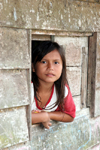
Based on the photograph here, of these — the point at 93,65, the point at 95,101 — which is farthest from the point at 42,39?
the point at 95,101

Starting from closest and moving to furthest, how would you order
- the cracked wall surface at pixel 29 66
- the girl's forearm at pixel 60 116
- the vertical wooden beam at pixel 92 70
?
the cracked wall surface at pixel 29 66, the girl's forearm at pixel 60 116, the vertical wooden beam at pixel 92 70

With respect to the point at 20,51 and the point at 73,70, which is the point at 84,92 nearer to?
the point at 73,70

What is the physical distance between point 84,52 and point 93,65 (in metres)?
0.17

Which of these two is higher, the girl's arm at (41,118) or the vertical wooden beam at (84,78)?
Result: the vertical wooden beam at (84,78)

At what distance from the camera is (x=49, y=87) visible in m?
2.06

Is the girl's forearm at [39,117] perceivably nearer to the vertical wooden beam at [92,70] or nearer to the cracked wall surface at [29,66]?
the cracked wall surface at [29,66]

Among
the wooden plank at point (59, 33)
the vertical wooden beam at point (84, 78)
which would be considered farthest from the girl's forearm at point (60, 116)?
the wooden plank at point (59, 33)

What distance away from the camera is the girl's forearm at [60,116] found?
6.47 feet

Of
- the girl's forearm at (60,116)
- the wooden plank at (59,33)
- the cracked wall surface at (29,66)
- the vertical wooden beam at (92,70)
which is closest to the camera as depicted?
the cracked wall surface at (29,66)

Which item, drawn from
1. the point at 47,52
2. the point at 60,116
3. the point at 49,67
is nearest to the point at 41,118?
the point at 60,116

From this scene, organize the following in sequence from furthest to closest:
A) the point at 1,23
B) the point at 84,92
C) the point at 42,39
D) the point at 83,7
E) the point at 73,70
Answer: the point at 84,92 → the point at 73,70 → the point at 83,7 → the point at 42,39 → the point at 1,23

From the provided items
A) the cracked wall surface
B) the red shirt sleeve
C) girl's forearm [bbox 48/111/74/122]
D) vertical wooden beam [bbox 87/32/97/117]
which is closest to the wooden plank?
the cracked wall surface

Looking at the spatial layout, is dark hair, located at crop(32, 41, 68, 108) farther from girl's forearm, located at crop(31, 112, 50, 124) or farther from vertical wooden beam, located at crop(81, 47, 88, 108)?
vertical wooden beam, located at crop(81, 47, 88, 108)

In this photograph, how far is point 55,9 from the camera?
6.11 ft
